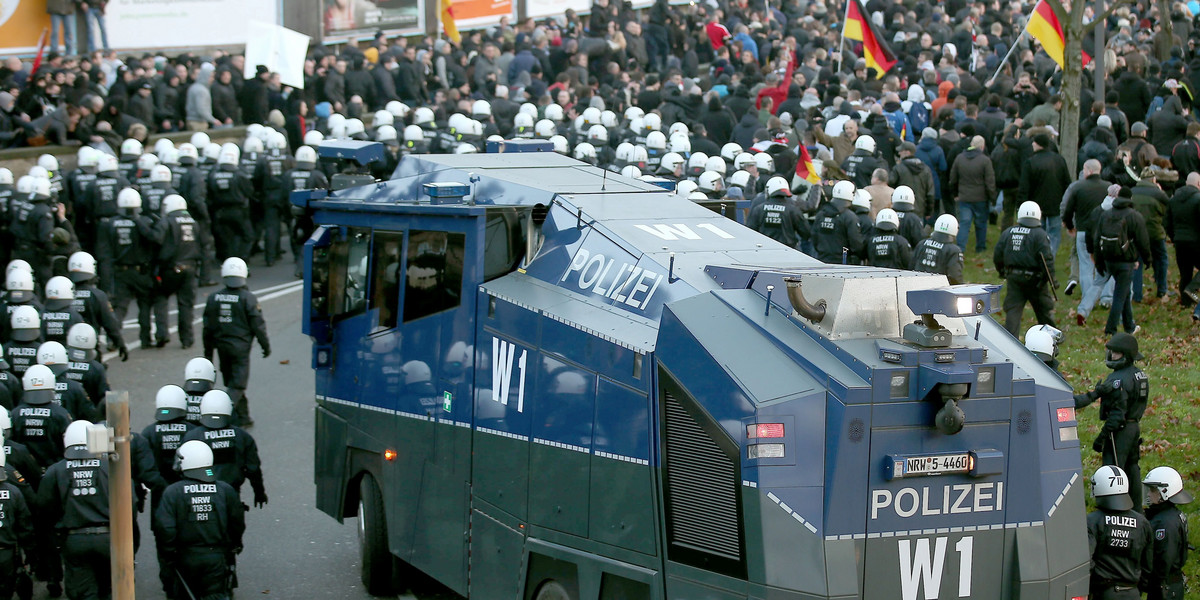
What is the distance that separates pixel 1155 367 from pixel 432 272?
9.39 metres

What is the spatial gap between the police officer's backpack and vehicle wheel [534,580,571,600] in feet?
32.3

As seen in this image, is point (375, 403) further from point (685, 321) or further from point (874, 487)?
point (874, 487)

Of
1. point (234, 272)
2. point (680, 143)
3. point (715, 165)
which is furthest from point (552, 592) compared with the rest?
point (680, 143)

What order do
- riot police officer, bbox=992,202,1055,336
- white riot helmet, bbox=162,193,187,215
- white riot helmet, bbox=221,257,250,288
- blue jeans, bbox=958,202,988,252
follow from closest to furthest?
riot police officer, bbox=992,202,1055,336
white riot helmet, bbox=221,257,250,288
white riot helmet, bbox=162,193,187,215
blue jeans, bbox=958,202,988,252

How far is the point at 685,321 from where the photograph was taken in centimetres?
741

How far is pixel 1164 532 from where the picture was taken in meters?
9.72

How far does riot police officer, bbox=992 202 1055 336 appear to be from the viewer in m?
15.2

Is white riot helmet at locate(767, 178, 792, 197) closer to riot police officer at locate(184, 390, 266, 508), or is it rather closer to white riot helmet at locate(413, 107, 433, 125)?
riot police officer at locate(184, 390, 266, 508)

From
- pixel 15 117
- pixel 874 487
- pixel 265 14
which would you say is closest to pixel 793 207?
pixel 874 487

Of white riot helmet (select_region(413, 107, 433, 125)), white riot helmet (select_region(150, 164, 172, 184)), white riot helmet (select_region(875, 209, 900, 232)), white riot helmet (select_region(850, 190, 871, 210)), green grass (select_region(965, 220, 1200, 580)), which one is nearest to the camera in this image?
green grass (select_region(965, 220, 1200, 580))

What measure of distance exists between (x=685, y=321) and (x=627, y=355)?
552mm

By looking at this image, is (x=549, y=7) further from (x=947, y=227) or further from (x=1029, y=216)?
(x=947, y=227)

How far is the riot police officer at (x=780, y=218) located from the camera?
1714 centimetres

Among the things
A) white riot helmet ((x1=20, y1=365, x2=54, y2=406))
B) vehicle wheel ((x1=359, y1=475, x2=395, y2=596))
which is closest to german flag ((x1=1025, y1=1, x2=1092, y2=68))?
vehicle wheel ((x1=359, y1=475, x2=395, y2=596))
